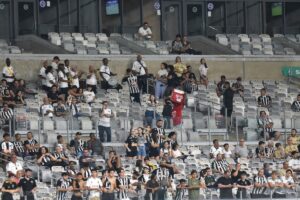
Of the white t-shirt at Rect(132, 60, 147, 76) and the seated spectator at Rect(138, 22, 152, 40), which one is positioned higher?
the seated spectator at Rect(138, 22, 152, 40)

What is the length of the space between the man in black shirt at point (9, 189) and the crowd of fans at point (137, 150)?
0.02 meters

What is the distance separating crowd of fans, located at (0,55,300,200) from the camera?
4219 centimetres

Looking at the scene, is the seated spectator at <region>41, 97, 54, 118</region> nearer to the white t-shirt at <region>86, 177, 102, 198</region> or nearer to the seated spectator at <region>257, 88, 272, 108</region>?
the white t-shirt at <region>86, 177, 102, 198</region>

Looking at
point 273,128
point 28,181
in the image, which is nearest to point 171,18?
point 273,128

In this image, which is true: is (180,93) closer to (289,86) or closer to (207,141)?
(207,141)

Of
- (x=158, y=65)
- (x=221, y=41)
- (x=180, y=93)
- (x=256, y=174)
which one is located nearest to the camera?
(x=256, y=174)

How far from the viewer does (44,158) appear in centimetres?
4425

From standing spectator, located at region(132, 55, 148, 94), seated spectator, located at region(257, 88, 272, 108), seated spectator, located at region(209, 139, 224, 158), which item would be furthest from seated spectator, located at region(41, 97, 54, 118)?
seated spectator, located at region(257, 88, 272, 108)

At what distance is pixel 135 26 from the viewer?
196ft

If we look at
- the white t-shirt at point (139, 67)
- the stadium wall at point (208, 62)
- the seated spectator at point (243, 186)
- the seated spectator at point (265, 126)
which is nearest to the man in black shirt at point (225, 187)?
the seated spectator at point (243, 186)

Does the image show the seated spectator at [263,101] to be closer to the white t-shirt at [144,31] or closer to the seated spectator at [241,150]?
the seated spectator at [241,150]

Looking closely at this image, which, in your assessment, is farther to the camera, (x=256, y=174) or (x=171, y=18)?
(x=171, y=18)

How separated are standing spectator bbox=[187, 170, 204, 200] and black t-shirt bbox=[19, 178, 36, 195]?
382 cm

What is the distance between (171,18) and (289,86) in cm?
580
